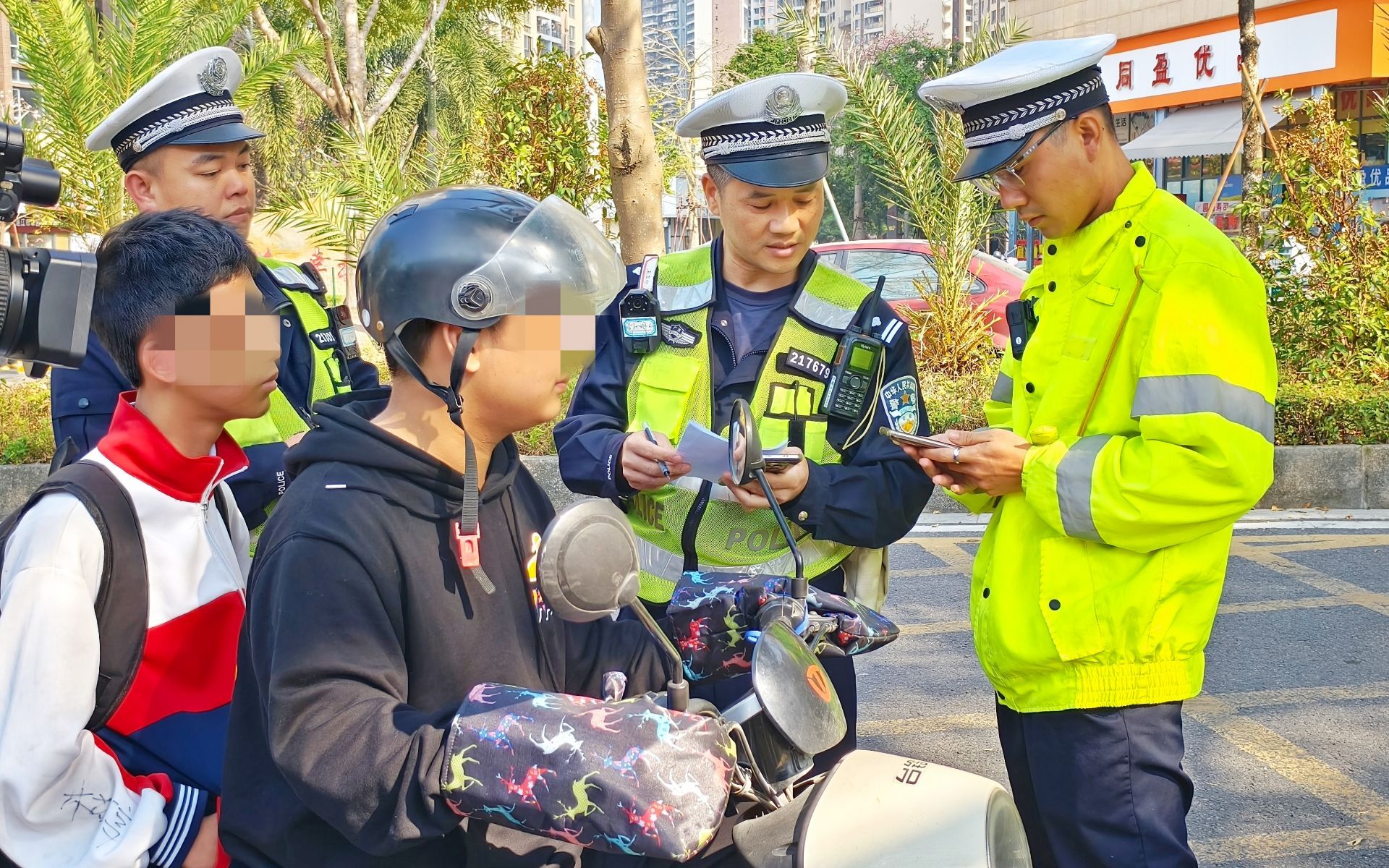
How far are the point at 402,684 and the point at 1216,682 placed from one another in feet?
13.2

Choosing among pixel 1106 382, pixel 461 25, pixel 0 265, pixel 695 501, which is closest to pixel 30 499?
pixel 0 265

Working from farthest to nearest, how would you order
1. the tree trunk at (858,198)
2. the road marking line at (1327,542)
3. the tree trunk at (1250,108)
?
the tree trunk at (858,198)
the tree trunk at (1250,108)
the road marking line at (1327,542)

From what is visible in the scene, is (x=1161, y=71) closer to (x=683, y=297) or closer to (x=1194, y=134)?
(x=1194, y=134)

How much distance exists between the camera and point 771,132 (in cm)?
280

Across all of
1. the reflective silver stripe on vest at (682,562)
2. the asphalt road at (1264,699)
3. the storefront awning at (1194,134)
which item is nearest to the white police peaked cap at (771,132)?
the reflective silver stripe on vest at (682,562)

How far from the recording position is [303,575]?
5.03 ft

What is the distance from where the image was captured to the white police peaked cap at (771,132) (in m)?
2.80

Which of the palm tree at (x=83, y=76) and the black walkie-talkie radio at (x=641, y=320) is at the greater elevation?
the palm tree at (x=83, y=76)

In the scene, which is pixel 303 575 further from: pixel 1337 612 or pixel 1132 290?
pixel 1337 612

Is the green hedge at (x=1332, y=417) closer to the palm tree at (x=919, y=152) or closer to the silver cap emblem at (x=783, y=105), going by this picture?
the palm tree at (x=919, y=152)

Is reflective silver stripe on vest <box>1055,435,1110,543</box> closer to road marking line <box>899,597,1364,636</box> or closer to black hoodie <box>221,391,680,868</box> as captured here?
black hoodie <box>221,391,680,868</box>

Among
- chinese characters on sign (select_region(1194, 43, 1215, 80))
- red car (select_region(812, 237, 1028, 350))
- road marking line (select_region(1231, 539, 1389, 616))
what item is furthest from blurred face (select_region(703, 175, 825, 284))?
chinese characters on sign (select_region(1194, 43, 1215, 80))

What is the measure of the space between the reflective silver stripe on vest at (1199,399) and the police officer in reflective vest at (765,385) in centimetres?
64

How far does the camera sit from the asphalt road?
3.64 meters
